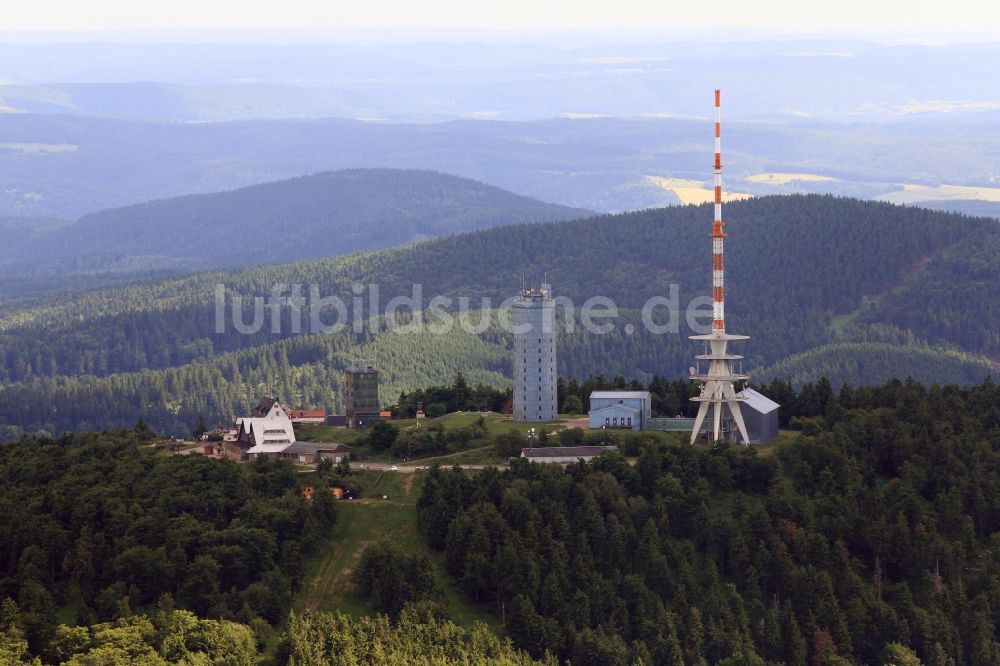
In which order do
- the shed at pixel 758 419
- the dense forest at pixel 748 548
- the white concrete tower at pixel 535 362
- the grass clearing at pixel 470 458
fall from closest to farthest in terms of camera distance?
the dense forest at pixel 748 548, the grass clearing at pixel 470 458, the shed at pixel 758 419, the white concrete tower at pixel 535 362

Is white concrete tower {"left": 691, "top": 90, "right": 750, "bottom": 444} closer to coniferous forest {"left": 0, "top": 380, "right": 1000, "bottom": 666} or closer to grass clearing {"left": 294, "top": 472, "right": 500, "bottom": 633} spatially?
coniferous forest {"left": 0, "top": 380, "right": 1000, "bottom": 666}

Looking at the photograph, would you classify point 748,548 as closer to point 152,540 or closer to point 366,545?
point 366,545

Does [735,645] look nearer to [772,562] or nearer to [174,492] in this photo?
[772,562]

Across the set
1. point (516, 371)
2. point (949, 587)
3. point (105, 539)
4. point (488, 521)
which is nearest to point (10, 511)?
point (105, 539)

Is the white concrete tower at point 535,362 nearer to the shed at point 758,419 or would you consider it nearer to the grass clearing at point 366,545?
the shed at point 758,419

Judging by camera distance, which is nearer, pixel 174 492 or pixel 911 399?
pixel 174 492

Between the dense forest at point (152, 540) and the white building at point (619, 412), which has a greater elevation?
the white building at point (619, 412)

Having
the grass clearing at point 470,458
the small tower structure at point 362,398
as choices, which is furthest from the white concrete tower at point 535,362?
the small tower structure at point 362,398

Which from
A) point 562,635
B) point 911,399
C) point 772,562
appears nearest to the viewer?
point 562,635
